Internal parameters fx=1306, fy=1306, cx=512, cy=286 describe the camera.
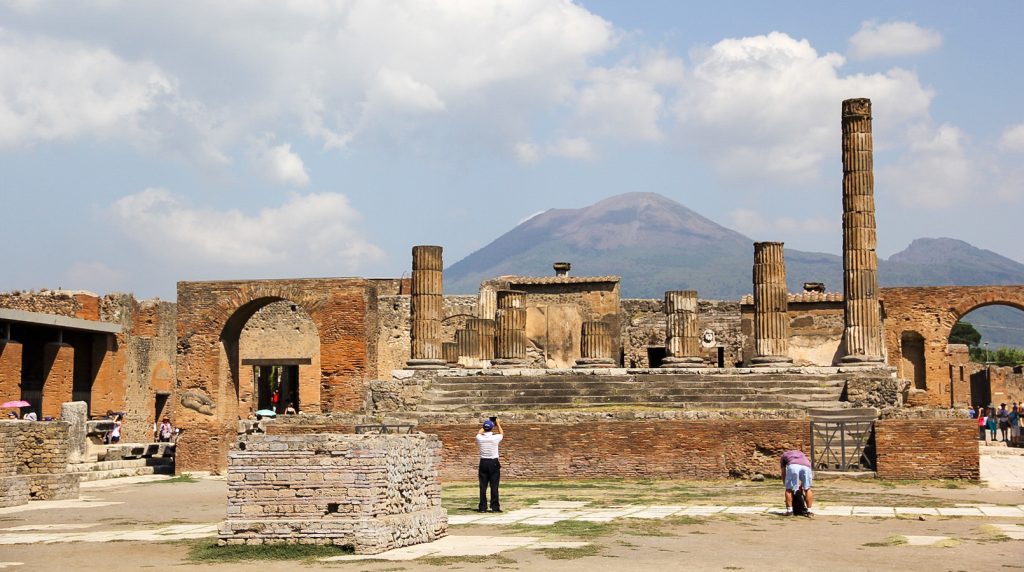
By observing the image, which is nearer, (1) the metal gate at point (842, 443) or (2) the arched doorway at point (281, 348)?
(1) the metal gate at point (842, 443)

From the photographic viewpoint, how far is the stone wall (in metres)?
20.2

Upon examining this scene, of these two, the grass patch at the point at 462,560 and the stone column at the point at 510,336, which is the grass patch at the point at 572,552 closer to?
the grass patch at the point at 462,560

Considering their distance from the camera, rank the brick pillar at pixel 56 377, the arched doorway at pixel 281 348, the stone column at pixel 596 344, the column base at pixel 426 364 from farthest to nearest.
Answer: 1. the arched doorway at pixel 281 348
2. the brick pillar at pixel 56 377
3. the stone column at pixel 596 344
4. the column base at pixel 426 364

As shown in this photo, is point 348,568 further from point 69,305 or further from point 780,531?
point 69,305

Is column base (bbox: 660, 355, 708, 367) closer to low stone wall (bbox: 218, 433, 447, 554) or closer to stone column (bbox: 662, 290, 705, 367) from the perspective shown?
stone column (bbox: 662, 290, 705, 367)

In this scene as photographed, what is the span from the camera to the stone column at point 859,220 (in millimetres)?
28405

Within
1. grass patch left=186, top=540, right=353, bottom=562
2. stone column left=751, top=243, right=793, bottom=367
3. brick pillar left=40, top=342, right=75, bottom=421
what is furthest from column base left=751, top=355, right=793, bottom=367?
grass patch left=186, top=540, right=353, bottom=562

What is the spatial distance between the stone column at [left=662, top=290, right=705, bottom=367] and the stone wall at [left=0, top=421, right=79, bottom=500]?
1383 centimetres

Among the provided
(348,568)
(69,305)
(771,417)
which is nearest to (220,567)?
(348,568)

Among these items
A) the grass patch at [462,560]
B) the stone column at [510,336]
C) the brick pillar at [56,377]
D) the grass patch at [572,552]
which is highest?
the stone column at [510,336]

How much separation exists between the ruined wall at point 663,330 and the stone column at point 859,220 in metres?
11.5

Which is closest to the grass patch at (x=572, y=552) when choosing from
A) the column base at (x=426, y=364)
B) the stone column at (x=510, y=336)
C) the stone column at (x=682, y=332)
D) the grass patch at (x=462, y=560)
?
the grass patch at (x=462, y=560)

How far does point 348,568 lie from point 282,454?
181 centimetres

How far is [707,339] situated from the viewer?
133 feet
